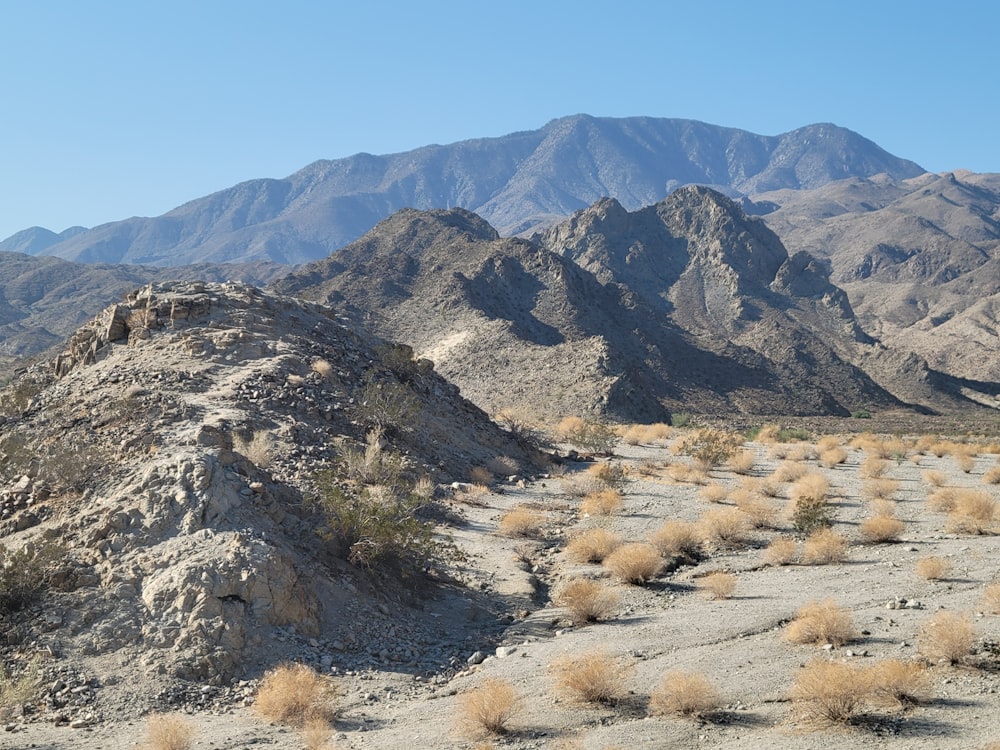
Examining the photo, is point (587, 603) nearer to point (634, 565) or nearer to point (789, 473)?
point (634, 565)

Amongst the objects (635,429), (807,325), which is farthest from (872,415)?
(635,429)

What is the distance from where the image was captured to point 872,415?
59625 millimetres

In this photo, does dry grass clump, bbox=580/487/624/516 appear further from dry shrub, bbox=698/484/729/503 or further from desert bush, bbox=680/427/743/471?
desert bush, bbox=680/427/743/471

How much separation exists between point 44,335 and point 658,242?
67381mm

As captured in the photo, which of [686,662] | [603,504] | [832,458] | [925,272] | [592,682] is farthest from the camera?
[925,272]

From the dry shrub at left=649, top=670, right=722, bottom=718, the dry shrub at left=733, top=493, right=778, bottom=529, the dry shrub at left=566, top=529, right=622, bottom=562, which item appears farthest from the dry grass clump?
the dry shrub at left=649, top=670, right=722, bottom=718

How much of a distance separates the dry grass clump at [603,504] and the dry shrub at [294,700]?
10690mm

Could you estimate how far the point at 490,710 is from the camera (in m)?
8.16

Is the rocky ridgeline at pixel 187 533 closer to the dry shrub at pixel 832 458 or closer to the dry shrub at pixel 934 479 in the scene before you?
the dry shrub at pixel 934 479

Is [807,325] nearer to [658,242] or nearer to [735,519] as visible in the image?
[658,242]

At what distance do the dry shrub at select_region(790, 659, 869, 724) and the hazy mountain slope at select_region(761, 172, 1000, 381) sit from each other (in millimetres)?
86047

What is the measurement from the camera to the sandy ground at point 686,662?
784 cm

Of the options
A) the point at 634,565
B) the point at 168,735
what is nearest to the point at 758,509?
the point at 634,565

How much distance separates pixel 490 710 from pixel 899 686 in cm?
385
